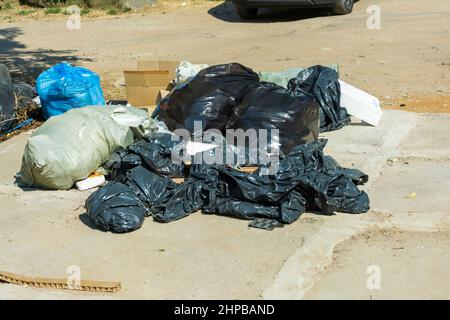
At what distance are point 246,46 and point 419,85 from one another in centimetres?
355

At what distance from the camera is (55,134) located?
6148mm

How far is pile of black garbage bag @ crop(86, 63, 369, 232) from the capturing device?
544cm

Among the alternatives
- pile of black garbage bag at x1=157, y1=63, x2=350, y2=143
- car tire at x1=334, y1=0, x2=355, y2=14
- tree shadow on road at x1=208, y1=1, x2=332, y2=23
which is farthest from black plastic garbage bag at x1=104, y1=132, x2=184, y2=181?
tree shadow on road at x1=208, y1=1, x2=332, y2=23

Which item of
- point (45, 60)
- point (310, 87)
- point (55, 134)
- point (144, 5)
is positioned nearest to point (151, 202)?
point (55, 134)

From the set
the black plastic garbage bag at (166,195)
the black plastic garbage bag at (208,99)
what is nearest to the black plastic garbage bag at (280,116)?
the black plastic garbage bag at (208,99)

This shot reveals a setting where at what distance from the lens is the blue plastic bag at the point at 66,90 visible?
303 inches

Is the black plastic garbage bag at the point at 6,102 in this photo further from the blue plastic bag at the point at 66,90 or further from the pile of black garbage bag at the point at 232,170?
the pile of black garbage bag at the point at 232,170

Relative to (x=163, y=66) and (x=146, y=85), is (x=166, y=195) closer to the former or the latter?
(x=146, y=85)

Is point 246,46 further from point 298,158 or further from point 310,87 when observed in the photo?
point 298,158

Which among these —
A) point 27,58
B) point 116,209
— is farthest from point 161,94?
point 27,58

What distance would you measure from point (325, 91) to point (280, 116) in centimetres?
120

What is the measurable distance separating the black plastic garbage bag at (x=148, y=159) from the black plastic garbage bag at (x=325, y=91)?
178 centimetres

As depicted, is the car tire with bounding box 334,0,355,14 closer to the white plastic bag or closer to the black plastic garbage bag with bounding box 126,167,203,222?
the white plastic bag

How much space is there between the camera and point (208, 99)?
6.86 m
